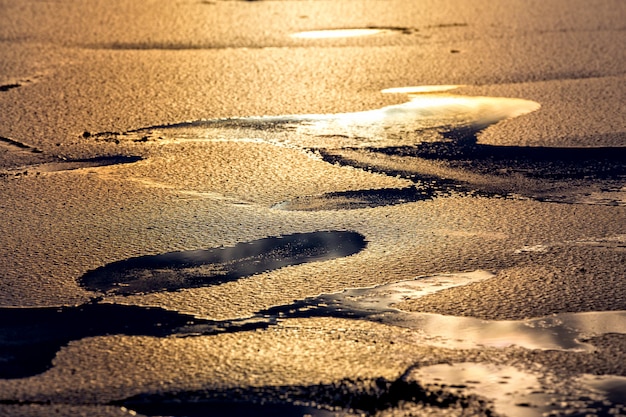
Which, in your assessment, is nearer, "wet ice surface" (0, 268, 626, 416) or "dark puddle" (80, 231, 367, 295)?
"wet ice surface" (0, 268, 626, 416)

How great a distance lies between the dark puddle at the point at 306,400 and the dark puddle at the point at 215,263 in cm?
90

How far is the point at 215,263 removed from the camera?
4.21 metres

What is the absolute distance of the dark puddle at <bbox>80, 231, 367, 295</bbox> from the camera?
13.1 ft

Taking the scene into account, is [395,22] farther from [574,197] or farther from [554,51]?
[574,197]

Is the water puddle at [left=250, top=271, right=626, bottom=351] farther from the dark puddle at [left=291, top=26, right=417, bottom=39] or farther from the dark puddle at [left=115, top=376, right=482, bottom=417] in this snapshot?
the dark puddle at [left=291, top=26, right=417, bottom=39]

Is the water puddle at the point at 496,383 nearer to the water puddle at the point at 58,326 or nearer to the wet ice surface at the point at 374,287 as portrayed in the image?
the wet ice surface at the point at 374,287

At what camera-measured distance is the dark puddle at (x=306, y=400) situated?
118 inches

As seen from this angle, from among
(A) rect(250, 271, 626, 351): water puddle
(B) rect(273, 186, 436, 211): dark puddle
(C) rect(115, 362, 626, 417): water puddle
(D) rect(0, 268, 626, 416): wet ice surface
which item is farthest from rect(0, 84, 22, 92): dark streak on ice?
(C) rect(115, 362, 626, 417): water puddle

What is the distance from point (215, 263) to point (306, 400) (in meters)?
1.26

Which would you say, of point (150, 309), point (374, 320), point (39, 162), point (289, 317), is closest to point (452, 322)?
point (374, 320)

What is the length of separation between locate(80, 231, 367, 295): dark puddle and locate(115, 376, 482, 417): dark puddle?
90 centimetres

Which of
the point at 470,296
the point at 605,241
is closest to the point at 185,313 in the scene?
the point at 470,296

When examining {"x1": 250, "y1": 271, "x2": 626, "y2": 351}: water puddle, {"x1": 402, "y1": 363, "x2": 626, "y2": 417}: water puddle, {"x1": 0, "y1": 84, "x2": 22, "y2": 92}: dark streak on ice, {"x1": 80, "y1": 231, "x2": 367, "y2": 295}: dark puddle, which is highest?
{"x1": 0, "y1": 84, "x2": 22, "y2": 92}: dark streak on ice

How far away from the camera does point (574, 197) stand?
4.95 metres
